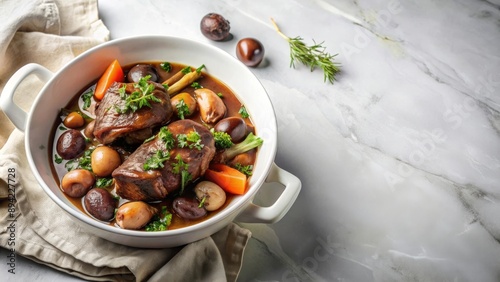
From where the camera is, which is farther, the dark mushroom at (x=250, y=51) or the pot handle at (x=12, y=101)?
the dark mushroom at (x=250, y=51)

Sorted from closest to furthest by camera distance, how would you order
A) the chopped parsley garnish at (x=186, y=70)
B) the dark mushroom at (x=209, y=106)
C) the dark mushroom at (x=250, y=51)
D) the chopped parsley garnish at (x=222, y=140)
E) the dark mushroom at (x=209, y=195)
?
the dark mushroom at (x=209, y=195) < the chopped parsley garnish at (x=222, y=140) < the dark mushroom at (x=209, y=106) < the chopped parsley garnish at (x=186, y=70) < the dark mushroom at (x=250, y=51)

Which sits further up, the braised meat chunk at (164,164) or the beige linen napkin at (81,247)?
the braised meat chunk at (164,164)

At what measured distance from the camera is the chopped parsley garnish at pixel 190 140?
215 centimetres

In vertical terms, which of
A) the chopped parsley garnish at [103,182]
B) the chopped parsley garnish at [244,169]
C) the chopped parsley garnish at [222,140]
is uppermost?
the chopped parsley garnish at [222,140]

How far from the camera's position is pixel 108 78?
249cm

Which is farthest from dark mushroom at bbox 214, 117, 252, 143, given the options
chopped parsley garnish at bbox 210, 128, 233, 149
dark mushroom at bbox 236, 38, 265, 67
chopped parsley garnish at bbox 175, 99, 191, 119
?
dark mushroom at bbox 236, 38, 265, 67

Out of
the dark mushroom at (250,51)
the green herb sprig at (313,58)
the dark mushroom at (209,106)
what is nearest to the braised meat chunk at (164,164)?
the dark mushroom at (209,106)

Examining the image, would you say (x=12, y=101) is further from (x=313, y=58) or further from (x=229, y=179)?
(x=313, y=58)

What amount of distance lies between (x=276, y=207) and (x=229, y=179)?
22 centimetres

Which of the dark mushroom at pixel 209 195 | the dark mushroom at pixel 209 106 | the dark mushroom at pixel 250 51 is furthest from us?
the dark mushroom at pixel 250 51

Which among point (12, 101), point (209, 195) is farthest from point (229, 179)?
point (12, 101)

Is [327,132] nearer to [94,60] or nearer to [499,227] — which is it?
[499,227]

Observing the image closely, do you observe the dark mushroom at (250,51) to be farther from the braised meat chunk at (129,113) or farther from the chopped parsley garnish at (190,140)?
the chopped parsley garnish at (190,140)

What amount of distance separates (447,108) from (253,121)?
1.19 meters
